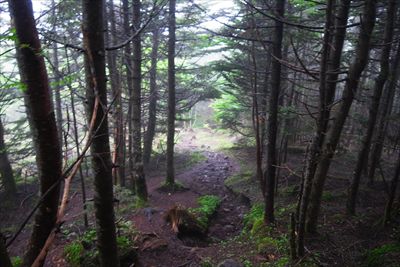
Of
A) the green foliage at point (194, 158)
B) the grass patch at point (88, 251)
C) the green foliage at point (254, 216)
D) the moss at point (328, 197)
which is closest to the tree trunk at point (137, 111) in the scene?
the green foliage at point (254, 216)

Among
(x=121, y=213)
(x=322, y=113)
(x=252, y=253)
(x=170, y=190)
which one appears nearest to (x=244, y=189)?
(x=170, y=190)

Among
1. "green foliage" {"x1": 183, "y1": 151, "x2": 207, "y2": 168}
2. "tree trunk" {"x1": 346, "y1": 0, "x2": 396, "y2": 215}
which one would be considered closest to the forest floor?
"tree trunk" {"x1": 346, "y1": 0, "x2": 396, "y2": 215}

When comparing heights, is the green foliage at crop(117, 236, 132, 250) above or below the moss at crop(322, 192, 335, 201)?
above

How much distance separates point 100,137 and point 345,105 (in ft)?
16.1

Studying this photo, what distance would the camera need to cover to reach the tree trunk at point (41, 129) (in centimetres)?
249

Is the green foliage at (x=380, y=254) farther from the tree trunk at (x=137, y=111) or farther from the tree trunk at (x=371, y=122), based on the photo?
the tree trunk at (x=137, y=111)

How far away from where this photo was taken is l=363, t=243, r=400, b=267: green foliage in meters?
5.74

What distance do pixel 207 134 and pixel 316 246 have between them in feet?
90.6

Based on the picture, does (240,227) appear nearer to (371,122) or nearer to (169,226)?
(169,226)

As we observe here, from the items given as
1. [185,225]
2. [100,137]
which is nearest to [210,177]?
[185,225]

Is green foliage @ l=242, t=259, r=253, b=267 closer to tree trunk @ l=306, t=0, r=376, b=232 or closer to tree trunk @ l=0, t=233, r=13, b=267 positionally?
tree trunk @ l=306, t=0, r=376, b=232

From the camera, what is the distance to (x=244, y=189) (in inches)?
531

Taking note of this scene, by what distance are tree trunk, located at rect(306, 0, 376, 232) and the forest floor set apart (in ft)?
2.06

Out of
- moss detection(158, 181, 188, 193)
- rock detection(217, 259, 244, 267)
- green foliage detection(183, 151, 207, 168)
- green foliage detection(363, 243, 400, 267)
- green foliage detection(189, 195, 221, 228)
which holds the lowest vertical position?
green foliage detection(183, 151, 207, 168)
